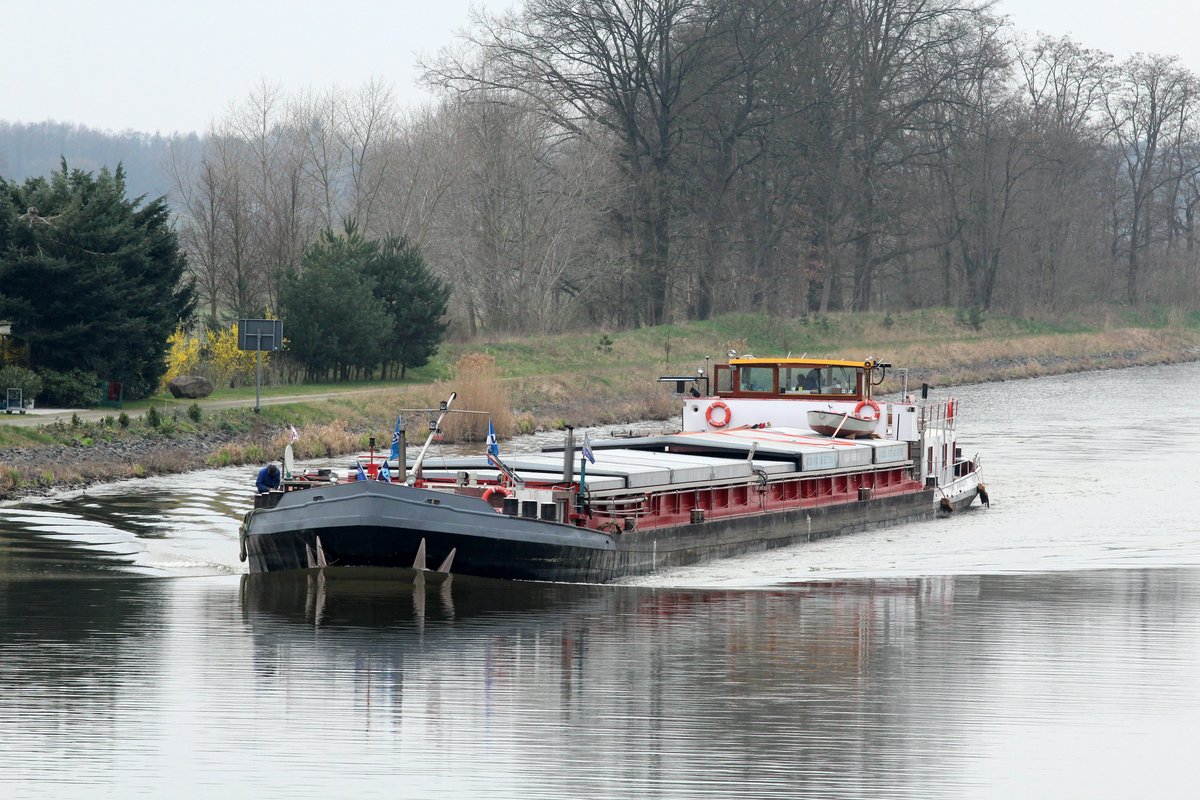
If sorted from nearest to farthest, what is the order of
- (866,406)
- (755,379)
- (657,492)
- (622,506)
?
1. (622,506)
2. (657,492)
3. (866,406)
4. (755,379)

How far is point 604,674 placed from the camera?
1469 centimetres

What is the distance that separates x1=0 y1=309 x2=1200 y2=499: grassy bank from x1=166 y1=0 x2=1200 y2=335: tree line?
351cm

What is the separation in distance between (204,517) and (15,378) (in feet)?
38.8

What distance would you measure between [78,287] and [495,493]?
21776 mm

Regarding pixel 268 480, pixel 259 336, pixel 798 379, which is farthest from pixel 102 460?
pixel 798 379

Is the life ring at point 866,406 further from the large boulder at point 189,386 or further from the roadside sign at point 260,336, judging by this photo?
the large boulder at point 189,386

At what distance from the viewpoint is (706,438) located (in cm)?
2548

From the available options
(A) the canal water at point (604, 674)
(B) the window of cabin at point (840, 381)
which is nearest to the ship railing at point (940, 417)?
(B) the window of cabin at point (840, 381)

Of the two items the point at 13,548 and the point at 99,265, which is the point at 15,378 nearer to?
the point at 99,265

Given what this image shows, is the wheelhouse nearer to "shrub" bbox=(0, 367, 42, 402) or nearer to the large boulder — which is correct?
"shrub" bbox=(0, 367, 42, 402)

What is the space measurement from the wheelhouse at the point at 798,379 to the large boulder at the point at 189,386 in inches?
660

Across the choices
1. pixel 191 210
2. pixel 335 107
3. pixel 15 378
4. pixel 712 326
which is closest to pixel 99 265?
pixel 15 378

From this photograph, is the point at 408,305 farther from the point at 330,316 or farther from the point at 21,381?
→ the point at 21,381

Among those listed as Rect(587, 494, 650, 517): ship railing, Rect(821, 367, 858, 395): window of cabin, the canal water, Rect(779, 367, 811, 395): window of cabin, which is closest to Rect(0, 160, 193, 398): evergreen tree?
the canal water
